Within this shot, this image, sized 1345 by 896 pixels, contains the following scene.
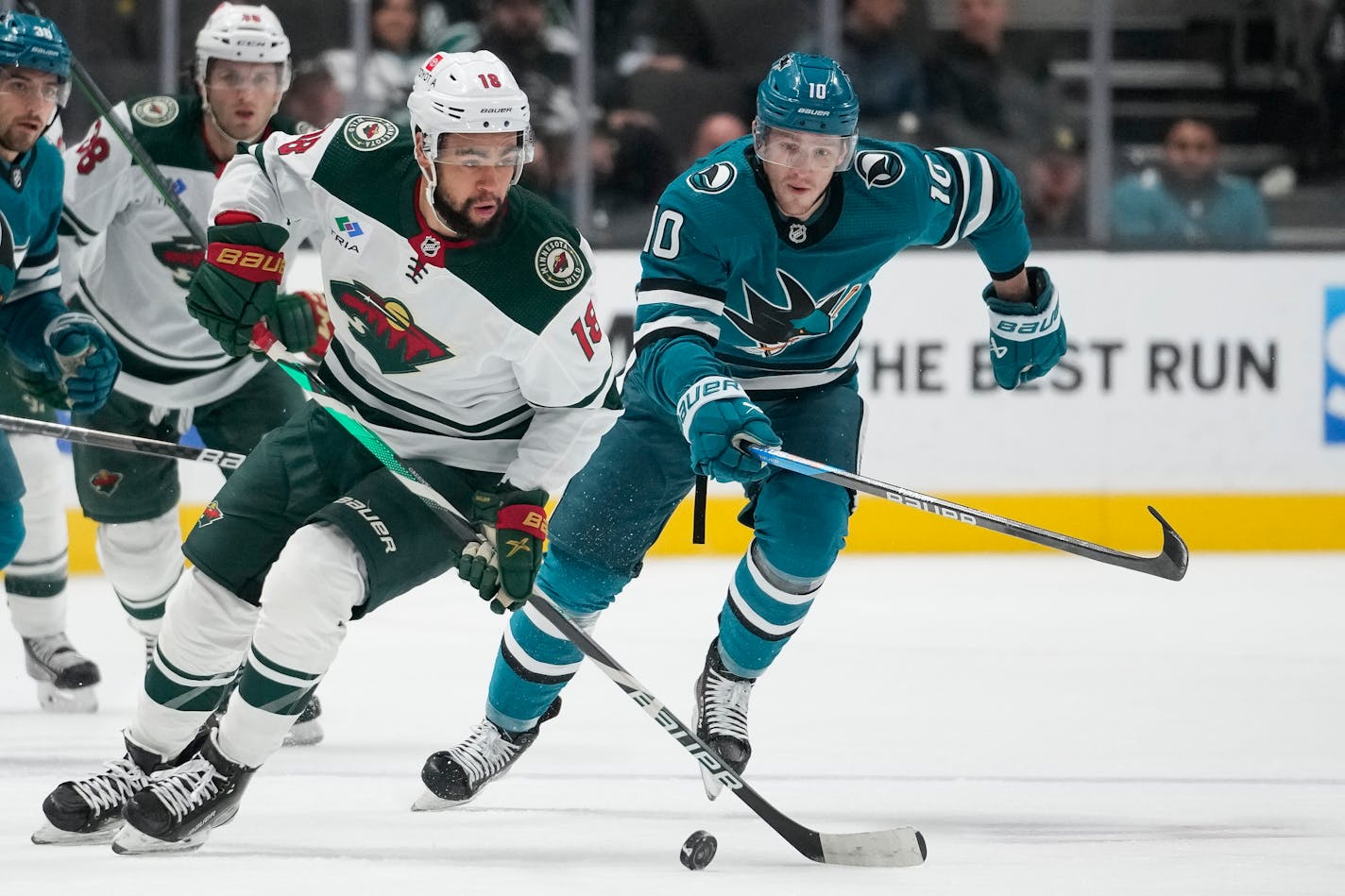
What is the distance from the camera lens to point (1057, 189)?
654 cm

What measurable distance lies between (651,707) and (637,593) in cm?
262

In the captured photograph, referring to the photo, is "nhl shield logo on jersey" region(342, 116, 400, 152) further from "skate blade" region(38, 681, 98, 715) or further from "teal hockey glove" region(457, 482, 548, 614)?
"skate blade" region(38, 681, 98, 715)

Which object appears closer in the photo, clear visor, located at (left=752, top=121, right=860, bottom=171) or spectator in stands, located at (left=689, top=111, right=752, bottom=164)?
clear visor, located at (left=752, top=121, right=860, bottom=171)

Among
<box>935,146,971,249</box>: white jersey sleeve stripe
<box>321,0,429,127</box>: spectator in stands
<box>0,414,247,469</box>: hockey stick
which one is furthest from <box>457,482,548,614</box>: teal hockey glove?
<box>321,0,429,127</box>: spectator in stands

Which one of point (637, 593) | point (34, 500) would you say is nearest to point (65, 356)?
point (34, 500)

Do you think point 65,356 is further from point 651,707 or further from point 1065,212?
point 1065,212

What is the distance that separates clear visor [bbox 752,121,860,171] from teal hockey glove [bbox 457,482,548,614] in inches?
28.5

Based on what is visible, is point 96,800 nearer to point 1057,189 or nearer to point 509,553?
point 509,553

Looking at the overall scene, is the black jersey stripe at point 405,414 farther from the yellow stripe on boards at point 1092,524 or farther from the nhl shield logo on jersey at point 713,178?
the yellow stripe on boards at point 1092,524

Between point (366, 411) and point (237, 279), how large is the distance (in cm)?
27

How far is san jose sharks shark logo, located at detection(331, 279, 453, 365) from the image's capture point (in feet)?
9.46

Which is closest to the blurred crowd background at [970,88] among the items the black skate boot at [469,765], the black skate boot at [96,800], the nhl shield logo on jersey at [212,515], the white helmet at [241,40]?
the white helmet at [241,40]

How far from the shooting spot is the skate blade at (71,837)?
2.88 meters

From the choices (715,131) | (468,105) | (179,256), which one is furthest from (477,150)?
(715,131)
